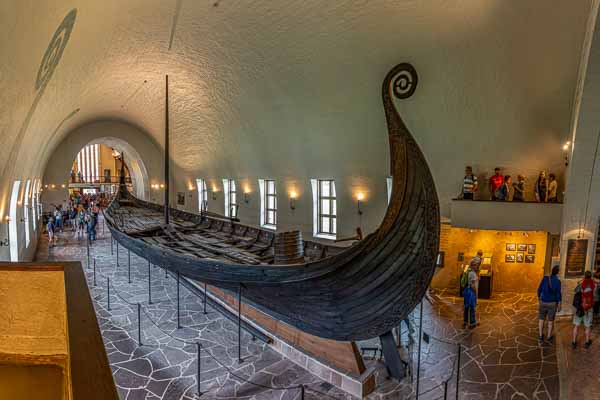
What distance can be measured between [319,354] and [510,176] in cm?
642

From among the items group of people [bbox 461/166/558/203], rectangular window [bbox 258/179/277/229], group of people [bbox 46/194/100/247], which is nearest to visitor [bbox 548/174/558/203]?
group of people [bbox 461/166/558/203]

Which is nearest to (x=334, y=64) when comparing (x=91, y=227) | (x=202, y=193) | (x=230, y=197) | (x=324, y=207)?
(x=324, y=207)

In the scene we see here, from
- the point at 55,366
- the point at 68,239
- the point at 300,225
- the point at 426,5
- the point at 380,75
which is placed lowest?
the point at 68,239

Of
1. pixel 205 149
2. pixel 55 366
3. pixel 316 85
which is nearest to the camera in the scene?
pixel 55 366

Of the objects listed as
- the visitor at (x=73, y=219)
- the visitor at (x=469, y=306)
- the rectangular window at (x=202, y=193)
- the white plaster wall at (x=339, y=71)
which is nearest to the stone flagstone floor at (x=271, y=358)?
the visitor at (x=469, y=306)

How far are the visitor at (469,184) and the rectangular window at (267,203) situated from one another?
8.20 metres

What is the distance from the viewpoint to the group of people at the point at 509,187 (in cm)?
815

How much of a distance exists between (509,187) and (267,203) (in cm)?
945

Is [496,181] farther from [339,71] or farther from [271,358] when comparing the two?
[271,358]

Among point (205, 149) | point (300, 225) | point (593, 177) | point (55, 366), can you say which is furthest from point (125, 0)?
point (205, 149)

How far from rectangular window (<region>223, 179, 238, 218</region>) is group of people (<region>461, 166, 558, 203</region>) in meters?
11.4

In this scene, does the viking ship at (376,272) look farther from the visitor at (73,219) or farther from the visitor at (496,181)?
the visitor at (73,219)

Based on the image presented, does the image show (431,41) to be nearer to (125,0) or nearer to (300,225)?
(125,0)

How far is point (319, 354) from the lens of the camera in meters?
5.14
